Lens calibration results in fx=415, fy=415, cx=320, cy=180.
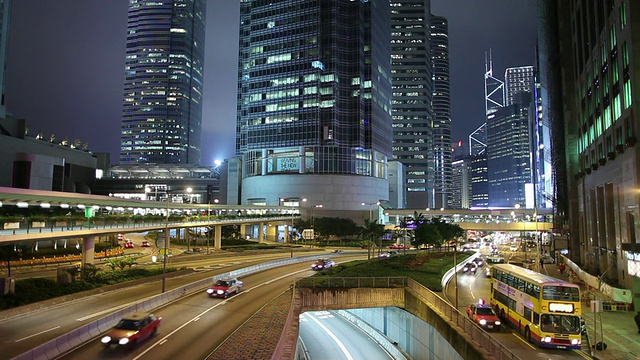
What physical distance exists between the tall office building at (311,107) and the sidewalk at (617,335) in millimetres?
98612

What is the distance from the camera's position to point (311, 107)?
136500mm

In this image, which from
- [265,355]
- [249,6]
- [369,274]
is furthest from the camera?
[249,6]

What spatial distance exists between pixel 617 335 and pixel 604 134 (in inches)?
1334

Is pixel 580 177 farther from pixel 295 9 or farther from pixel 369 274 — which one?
pixel 295 9

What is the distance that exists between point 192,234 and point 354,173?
5483cm

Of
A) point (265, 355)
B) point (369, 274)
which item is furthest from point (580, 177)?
Answer: point (265, 355)

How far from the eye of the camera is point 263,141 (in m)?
142

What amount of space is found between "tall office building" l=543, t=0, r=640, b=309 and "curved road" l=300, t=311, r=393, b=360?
955 inches

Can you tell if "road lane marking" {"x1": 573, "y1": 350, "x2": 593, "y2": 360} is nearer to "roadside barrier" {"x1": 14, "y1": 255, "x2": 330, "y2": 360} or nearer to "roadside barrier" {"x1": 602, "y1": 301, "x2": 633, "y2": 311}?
"roadside barrier" {"x1": 602, "y1": 301, "x2": 633, "y2": 311}

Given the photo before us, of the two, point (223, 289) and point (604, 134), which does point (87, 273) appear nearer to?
point (223, 289)

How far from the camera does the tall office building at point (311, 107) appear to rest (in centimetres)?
13625

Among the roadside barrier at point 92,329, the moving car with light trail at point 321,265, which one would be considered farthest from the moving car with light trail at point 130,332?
the moving car with light trail at point 321,265

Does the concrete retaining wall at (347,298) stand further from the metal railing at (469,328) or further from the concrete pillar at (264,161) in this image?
the concrete pillar at (264,161)

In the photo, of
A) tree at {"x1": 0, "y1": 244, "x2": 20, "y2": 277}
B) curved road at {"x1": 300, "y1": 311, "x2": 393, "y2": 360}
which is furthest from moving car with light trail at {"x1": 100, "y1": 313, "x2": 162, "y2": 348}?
tree at {"x1": 0, "y1": 244, "x2": 20, "y2": 277}
